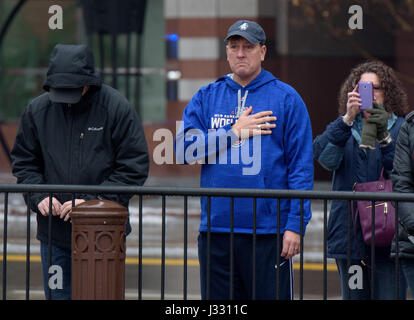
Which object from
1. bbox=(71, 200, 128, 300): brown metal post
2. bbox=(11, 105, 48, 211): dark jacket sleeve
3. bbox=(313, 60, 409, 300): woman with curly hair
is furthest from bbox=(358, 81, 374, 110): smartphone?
bbox=(11, 105, 48, 211): dark jacket sleeve

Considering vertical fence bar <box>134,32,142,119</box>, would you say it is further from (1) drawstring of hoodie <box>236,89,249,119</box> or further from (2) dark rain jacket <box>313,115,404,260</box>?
(1) drawstring of hoodie <box>236,89,249,119</box>

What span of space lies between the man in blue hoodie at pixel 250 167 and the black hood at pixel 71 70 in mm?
715

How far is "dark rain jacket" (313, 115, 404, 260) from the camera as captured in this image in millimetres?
5926

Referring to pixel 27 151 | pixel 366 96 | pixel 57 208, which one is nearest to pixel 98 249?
pixel 57 208

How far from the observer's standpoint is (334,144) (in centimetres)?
599

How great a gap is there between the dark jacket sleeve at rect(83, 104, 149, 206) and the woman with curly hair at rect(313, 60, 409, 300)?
3.78 ft

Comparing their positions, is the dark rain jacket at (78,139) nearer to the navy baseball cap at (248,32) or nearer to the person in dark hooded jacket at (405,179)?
the navy baseball cap at (248,32)

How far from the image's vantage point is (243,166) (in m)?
5.35

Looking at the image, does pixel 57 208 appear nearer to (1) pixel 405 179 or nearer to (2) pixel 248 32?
(2) pixel 248 32

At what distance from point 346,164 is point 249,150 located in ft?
3.17

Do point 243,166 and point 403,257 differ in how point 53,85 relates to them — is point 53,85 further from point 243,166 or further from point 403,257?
point 403,257

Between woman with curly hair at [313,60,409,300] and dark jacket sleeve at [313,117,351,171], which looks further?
dark jacket sleeve at [313,117,351,171]

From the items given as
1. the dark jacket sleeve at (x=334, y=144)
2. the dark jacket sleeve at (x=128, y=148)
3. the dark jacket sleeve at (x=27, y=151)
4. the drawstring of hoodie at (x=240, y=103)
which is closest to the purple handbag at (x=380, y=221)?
the dark jacket sleeve at (x=334, y=144)

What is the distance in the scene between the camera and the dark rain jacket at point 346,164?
5.93 m
